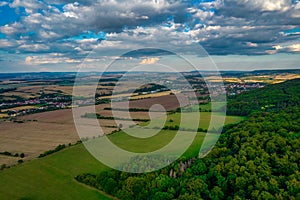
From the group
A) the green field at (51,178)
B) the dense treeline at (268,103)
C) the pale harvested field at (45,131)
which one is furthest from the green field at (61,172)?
the dense treeline at (268,103)

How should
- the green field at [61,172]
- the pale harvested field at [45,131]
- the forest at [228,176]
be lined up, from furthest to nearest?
the pale harvested field at [45,131], the green field at [61,172], the forest at [228,176]

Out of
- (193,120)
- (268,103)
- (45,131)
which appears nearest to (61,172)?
(45,131)

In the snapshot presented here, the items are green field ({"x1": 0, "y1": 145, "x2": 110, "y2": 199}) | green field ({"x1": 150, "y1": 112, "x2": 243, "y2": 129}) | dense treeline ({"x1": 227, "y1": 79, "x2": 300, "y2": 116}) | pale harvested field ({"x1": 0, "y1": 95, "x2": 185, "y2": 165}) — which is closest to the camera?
green field ({"x1": 0, "y1": 145, "x2": 110, "y2": 199})

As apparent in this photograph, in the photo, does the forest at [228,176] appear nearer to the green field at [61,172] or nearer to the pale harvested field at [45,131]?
the green field at [61,172]

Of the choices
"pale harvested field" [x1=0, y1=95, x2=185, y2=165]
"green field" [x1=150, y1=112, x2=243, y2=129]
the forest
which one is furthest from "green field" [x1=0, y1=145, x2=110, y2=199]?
"green field" [x1=150, y1=112, x2=243, y2=129]

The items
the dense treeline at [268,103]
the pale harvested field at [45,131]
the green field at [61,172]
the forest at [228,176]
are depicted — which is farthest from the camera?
the dense treeline at [268,103]

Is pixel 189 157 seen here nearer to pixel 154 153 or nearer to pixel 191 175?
pixel 154 153

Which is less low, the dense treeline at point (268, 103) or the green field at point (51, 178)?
the dense treeline at point (268, 103)

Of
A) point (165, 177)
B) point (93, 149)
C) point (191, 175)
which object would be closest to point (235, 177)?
point (191, 175)

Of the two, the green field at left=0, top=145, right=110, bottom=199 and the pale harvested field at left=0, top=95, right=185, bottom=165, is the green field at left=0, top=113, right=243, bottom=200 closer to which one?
the green field at left=0, top=145, right=110, bottom=199
